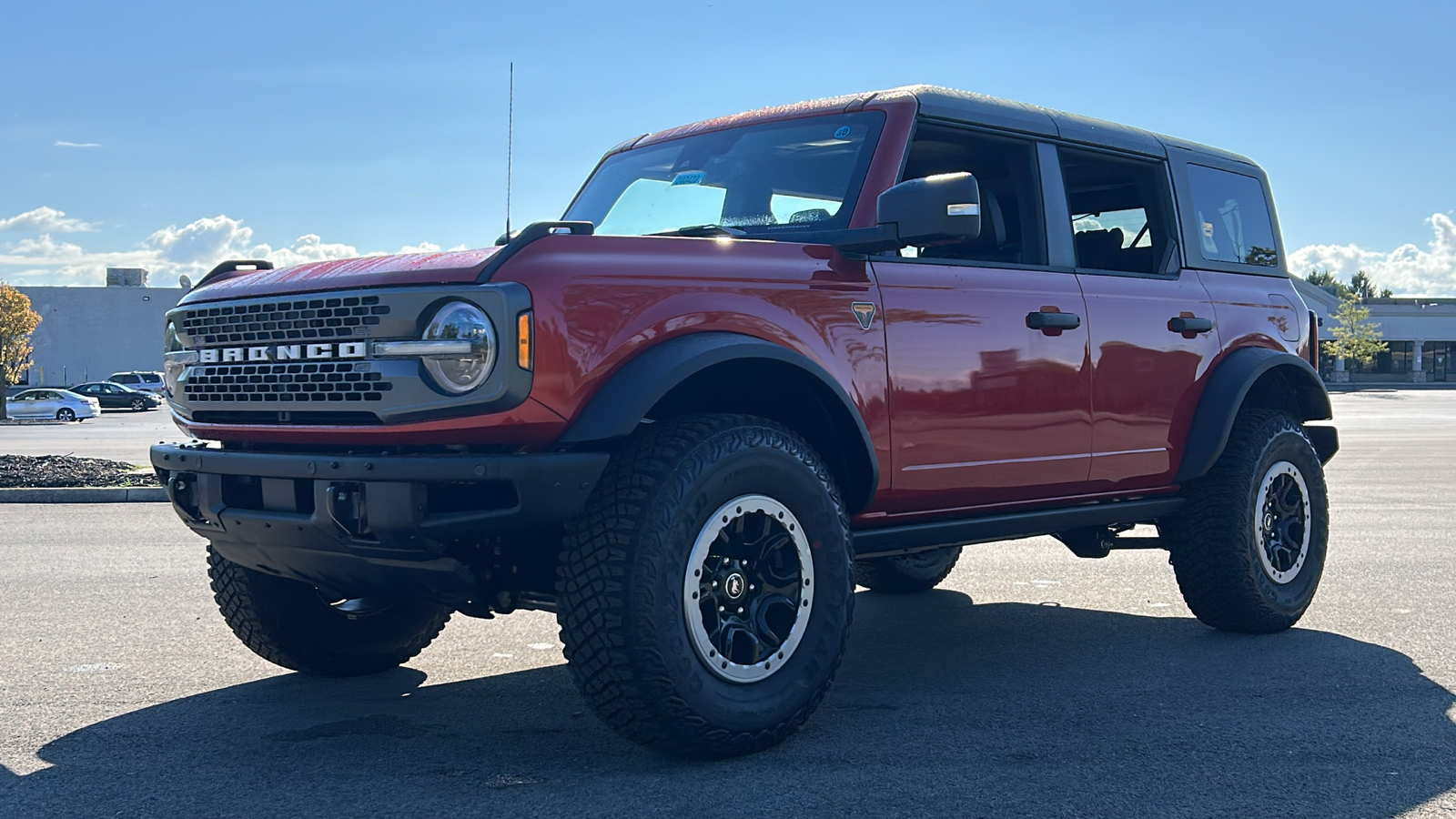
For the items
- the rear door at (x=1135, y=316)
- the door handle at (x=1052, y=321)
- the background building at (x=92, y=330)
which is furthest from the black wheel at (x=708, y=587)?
the background building at (x=92, y=330)

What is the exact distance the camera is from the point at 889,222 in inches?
176

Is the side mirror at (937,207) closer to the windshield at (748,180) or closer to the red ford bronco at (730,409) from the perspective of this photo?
the red ford bronco at (730,409)

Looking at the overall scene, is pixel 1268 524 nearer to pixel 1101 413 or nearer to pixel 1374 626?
pixel 1374 626

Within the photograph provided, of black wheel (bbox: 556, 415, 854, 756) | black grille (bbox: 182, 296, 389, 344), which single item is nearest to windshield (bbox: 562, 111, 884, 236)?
black wheel (bbox: 556, 415, 854, 756)

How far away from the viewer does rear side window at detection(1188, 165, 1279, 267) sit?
21.2ft

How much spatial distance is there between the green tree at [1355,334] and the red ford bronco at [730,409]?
269 feet

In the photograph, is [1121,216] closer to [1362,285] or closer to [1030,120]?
[1030,120]

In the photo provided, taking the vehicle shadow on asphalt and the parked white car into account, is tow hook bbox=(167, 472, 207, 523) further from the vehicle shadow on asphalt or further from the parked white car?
the parked white car

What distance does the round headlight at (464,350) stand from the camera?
3742 millimetres

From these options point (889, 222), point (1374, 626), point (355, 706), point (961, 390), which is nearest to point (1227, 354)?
point (1374, 626)

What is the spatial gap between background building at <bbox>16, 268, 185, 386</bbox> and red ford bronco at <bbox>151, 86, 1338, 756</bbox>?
73841 millimetres

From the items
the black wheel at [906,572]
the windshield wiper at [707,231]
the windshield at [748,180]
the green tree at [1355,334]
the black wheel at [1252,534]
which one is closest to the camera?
the windshield wiper at [707,231]

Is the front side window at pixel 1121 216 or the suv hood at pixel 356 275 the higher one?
the front side window at pixel 1121 216

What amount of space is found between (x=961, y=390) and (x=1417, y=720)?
6.01 feet
